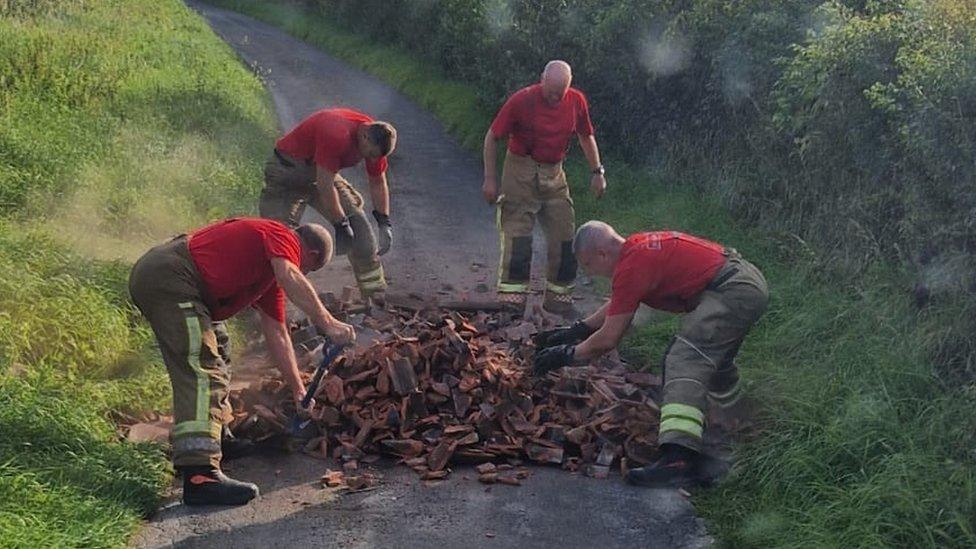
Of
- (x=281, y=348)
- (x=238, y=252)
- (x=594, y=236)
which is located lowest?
(x=281, y=348)

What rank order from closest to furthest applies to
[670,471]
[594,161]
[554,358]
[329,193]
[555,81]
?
[670,471]
[554,358]
[329,193]
[555,81]
[594,161]

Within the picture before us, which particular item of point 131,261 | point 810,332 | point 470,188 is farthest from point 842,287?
point 470,188

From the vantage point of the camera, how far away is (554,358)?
6414mm

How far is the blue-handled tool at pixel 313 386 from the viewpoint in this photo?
19.8ft

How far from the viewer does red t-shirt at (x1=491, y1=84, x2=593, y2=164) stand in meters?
8.55

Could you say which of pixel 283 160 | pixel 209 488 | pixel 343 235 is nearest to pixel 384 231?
pixel 343 235

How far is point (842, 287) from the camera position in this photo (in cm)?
776

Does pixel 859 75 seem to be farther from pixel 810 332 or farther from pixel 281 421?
pixel 281 421

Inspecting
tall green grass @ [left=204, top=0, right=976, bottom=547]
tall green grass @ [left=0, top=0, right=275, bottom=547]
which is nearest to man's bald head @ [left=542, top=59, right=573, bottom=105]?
tall green grass @ [left=204, top=0, right=976, bottom=547]

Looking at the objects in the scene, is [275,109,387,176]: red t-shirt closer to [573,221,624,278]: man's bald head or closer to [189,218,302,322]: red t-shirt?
[189,218,302,322]: red t-shirt

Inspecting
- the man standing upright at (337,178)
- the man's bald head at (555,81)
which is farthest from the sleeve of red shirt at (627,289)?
the man's bald head at (555,81)

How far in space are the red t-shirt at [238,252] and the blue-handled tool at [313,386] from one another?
22.5 inches

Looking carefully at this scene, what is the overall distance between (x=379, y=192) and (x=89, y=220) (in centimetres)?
258

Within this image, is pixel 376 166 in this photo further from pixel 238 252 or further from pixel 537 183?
pixel 238 252
